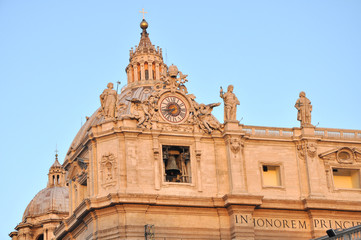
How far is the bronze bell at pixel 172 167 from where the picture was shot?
184ft

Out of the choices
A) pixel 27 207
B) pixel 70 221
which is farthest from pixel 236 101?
pixel 27 207

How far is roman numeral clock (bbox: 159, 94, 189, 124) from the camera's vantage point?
186 feet

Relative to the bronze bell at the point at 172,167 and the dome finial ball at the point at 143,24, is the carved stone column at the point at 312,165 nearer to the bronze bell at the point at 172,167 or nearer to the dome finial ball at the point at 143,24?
the bronze bell at the point at 172,167

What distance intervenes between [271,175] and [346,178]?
5610mm

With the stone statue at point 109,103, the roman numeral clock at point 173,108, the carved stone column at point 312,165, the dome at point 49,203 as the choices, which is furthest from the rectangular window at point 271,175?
the dome at point 49,203

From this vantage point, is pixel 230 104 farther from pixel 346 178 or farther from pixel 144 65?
pixel 144 65

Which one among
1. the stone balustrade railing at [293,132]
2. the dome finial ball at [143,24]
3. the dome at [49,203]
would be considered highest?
the dome finial ball at [143,24]

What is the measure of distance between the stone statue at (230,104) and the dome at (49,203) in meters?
41.6

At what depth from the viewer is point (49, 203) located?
97.1 metres

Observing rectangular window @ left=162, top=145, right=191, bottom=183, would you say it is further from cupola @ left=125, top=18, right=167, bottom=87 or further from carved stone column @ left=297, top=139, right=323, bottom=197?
cupola @ left=125, top=18, right=167, bottom=87

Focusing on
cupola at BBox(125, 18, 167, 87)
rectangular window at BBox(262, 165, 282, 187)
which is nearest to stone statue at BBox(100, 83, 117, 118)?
rectangular window at BBox(262, 165, 282, 187)

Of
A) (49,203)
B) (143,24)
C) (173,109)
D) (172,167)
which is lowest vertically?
(172,167)

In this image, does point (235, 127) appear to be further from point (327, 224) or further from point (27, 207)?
point (27, 207)

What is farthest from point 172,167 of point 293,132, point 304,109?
point 304,109
